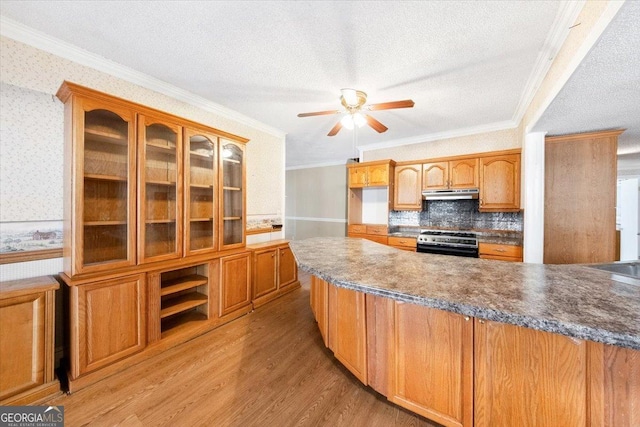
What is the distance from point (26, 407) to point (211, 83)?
2.80m

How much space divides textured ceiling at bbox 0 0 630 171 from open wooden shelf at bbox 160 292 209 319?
7.32 ft

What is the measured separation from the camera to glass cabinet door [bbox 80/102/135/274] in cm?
185

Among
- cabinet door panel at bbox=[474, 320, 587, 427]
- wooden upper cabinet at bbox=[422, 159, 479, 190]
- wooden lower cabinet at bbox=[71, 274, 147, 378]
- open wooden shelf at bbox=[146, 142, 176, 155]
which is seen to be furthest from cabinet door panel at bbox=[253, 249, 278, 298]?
wooden upper cabinet at bbox=[422, 159, 479, 190]

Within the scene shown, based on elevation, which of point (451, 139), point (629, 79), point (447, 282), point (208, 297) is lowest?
point (208, 297)

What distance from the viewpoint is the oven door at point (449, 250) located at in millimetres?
3332

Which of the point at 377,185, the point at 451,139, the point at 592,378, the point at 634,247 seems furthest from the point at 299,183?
the point at 634,247

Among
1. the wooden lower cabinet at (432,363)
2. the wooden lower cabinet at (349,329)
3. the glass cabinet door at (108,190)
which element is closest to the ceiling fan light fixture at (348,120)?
the wooden lower cabinet at (349,329)

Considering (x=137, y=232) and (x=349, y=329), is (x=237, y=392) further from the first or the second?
(x=137, y=232)

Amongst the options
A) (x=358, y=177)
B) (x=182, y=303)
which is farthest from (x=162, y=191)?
(x=358, y=177)

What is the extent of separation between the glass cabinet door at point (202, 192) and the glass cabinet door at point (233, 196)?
15cm

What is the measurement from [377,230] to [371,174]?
1.01 m

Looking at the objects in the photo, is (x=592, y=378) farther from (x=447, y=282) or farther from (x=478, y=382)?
(x=447, y=282)

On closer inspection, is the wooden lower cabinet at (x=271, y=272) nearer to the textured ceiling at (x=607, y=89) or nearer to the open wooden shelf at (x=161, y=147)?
the open wooden shelf at (x=161, y=147)

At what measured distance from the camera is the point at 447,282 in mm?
1362
